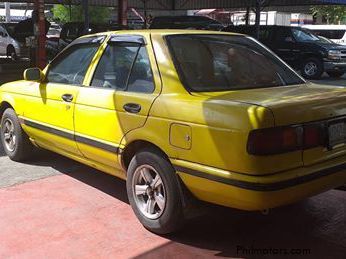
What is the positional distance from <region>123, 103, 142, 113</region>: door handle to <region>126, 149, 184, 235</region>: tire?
12.9 inches

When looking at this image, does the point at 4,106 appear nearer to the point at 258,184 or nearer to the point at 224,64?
the point at 224,64

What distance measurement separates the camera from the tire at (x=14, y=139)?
6.00 meters

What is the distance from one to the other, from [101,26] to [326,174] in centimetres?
1824

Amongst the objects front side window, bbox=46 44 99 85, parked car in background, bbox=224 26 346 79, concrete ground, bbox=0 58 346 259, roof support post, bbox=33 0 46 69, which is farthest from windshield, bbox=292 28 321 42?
front side window, bbox=46 44 99 85

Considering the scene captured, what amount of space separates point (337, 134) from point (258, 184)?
841 mm

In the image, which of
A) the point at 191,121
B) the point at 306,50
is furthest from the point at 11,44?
the point at 191,121

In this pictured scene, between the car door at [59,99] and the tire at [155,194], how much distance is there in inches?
39.5

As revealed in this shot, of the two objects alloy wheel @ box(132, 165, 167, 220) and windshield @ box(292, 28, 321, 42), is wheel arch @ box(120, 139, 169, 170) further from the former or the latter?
windshield @ box(292, 28, 321, 42)

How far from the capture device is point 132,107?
13.5 ft

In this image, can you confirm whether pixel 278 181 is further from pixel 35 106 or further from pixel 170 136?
pixel 35 106

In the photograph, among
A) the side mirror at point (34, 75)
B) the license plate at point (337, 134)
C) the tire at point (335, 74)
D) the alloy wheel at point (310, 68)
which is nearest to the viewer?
the license plate at point (337, 134)

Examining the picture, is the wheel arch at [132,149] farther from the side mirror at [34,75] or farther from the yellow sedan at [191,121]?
the side mirror at [34,75]

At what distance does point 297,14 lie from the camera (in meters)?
52.7

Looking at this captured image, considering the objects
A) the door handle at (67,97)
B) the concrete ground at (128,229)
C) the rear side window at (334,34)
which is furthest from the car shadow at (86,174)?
the rear side window at (334,34)
